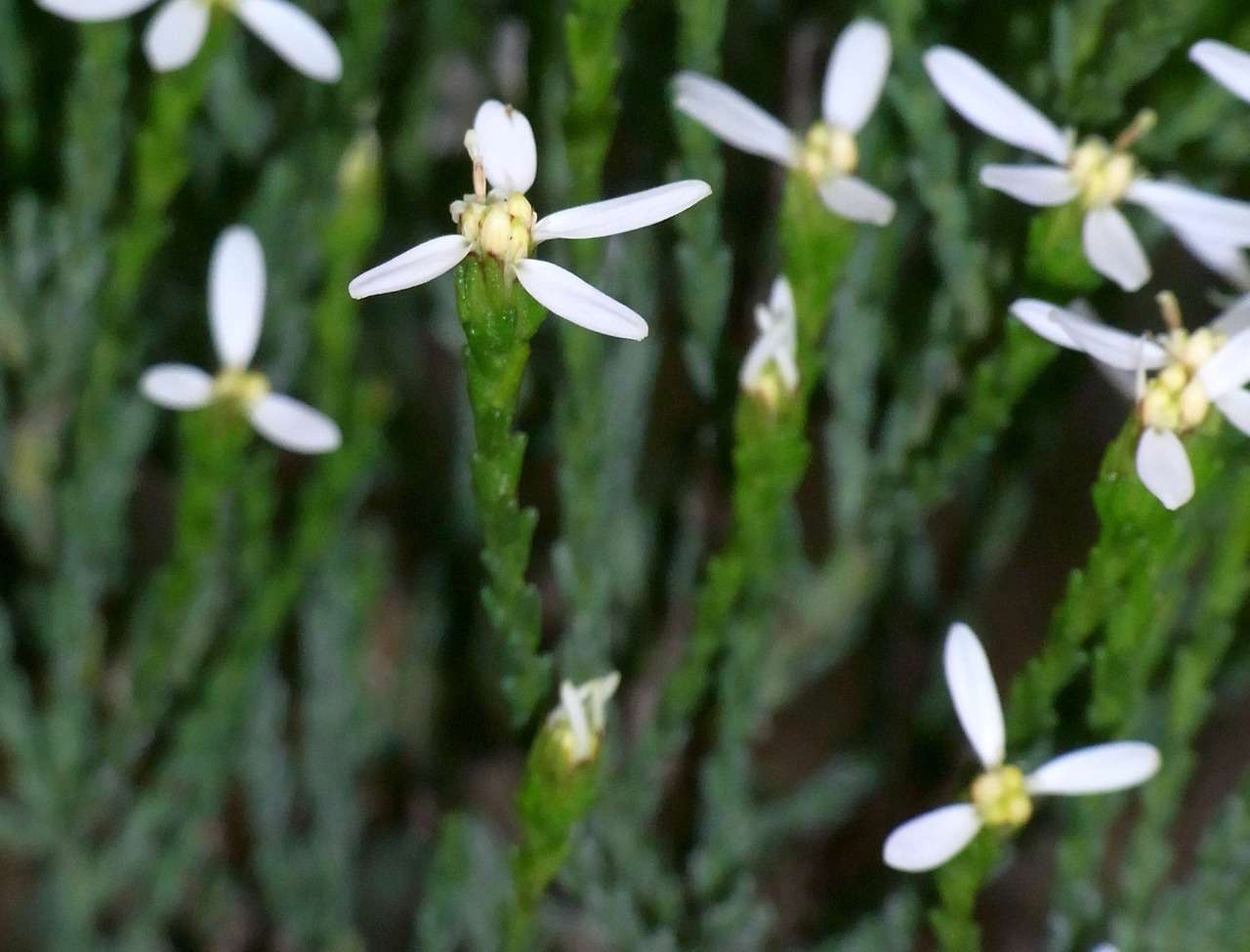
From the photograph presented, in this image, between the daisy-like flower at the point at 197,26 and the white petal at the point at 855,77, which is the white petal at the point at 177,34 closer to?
the daisy-like flower at the point at 197,26

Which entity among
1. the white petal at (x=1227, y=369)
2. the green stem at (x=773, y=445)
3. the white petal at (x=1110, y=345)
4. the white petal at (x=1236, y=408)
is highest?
the green stem at (x=773, y=445)

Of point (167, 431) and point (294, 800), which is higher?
point (167, 431)

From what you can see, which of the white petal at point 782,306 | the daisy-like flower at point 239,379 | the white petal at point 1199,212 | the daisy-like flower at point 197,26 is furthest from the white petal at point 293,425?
the white petal at point 1199,212

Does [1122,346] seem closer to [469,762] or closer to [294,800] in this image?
[469,762]

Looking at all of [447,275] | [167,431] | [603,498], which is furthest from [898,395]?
[167,431]

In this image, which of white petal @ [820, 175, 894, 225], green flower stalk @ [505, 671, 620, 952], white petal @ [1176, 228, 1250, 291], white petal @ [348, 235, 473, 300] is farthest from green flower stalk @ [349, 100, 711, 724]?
white petal @ [1176, 228, 1250, 291]

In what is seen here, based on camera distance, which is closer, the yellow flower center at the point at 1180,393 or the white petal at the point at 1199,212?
the yellow flower center at the point at 1180,393
